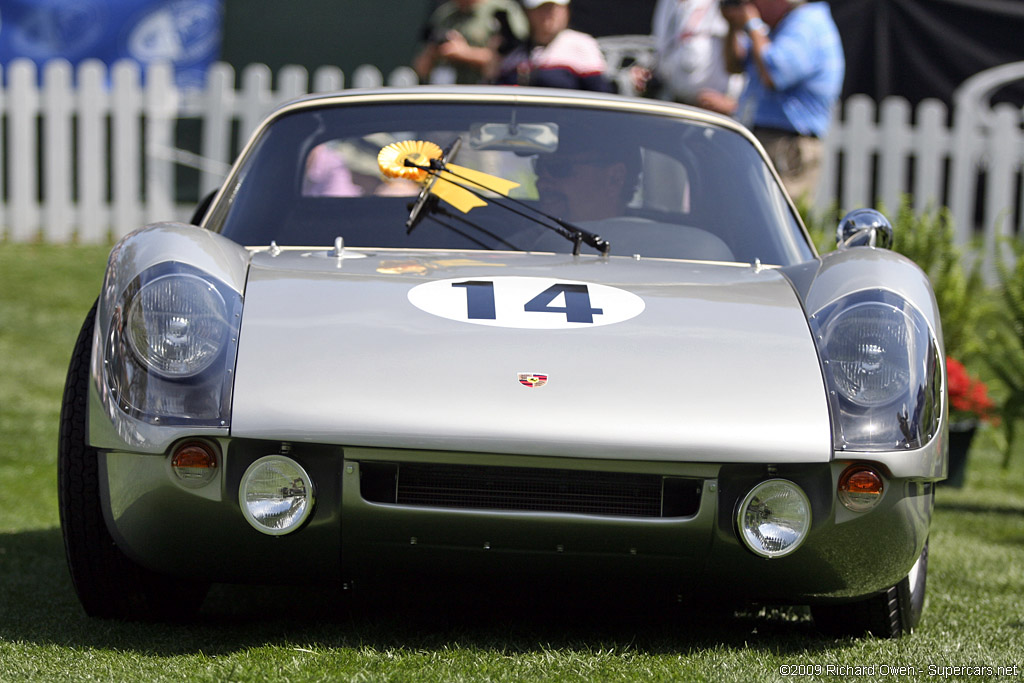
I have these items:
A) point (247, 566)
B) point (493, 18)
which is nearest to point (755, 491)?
point (247, 566)

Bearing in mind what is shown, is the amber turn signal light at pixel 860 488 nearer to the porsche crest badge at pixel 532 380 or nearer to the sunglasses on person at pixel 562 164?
the porsche crest badge at pixel 532 380

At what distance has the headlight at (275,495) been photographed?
2312mm

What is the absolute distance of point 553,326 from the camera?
Result: 250 centimetres

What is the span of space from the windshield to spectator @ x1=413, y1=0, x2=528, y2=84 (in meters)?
4.17

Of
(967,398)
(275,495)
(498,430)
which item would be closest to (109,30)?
(967,398)

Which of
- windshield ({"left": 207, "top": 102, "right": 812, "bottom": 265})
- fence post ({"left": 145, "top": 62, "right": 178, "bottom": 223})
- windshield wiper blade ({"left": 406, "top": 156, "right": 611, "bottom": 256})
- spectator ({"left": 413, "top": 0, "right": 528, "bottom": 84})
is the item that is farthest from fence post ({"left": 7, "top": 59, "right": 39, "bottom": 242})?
windshield wiper blade ({"left": 406, "top": 156, "right": 611, "bottom": 256})

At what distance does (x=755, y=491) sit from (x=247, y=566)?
968 mm

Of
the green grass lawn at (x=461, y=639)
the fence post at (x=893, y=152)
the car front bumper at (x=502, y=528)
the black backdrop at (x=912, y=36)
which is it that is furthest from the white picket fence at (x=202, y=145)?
the car front bumper at (x=502, y=528)

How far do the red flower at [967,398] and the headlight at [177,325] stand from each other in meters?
3.87

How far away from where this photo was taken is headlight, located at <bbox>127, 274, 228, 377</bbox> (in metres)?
2.39

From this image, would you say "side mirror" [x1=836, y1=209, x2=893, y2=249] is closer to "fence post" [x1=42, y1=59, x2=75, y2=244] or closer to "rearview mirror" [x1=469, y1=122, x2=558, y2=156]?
"rearview mirror" [x1=469, y1=122, x2=558, y2=156]

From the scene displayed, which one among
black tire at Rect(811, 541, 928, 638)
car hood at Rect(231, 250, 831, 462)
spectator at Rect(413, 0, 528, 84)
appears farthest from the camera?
spectator at Rect(413, 0, 528, 84)

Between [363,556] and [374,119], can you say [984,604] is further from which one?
[374,119]

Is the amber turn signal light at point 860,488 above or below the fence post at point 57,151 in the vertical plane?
above
